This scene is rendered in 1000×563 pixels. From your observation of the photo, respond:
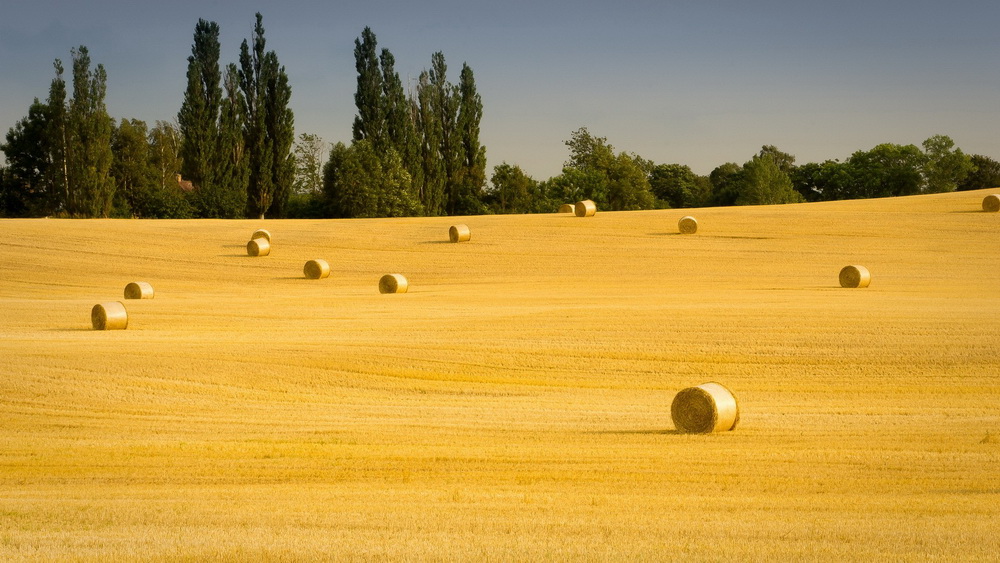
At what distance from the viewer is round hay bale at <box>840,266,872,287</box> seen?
1997cm

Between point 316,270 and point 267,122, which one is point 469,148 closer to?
point 267,122

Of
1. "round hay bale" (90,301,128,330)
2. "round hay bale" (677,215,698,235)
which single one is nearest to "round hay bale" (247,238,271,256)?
"round hay bale" (90,301,128,330)

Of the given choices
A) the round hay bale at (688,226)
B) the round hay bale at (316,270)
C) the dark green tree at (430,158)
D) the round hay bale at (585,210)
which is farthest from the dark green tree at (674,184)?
the round hay bale at (316,270)

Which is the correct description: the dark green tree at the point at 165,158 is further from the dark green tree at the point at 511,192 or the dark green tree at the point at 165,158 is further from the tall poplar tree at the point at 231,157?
the dark green tree at the point at 511,192

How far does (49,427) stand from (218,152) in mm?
44322

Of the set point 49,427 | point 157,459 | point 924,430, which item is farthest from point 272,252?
point 924,430

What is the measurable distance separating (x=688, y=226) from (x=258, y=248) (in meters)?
11.5

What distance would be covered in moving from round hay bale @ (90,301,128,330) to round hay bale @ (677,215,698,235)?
16510 mm

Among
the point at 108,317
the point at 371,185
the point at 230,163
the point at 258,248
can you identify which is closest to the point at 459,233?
the point at 258,248

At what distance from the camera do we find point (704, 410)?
32.3 feet

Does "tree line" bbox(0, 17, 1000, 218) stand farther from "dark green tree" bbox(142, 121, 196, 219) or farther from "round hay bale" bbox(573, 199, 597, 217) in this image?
"round hay bale" bbox(573, 199, 597, 217)

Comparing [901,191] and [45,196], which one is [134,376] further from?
[901,191]

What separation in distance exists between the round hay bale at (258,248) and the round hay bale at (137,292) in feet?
19.0

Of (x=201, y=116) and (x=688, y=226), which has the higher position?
(x=201, y=116)
